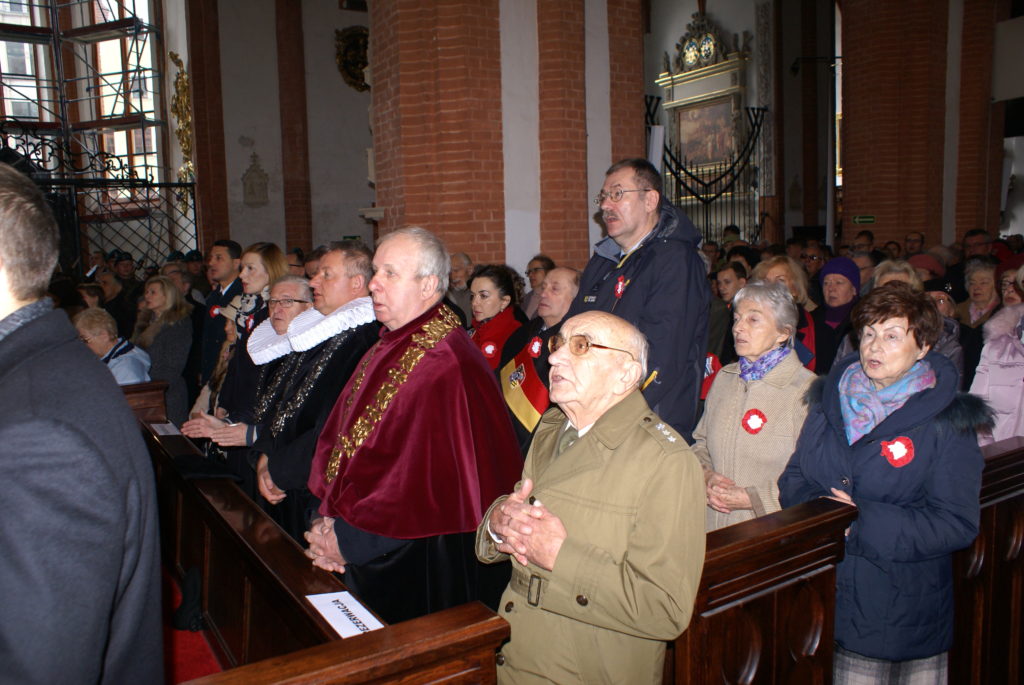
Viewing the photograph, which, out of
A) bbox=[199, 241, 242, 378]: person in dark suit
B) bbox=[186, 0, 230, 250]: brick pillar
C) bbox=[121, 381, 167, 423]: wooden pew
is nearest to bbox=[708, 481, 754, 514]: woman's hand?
bbox=[121, 381, 167, 423]: wooden pew

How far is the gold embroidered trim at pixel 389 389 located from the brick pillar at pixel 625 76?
593 cm

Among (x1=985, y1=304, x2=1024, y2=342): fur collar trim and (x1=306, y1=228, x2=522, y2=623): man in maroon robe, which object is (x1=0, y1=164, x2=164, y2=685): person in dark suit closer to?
(x1=306, y1=228, x2=522, y2=623): man in maroon robe

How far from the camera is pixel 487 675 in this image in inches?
72.2

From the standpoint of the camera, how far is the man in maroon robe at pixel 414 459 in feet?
8.89

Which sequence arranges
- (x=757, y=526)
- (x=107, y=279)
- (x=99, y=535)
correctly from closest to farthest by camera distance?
(x=99, y=535), (x=757, y=526), (x=107, y=279)

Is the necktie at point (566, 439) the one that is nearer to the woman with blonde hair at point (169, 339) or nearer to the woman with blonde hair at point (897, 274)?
the woman with blonde hair at point (897, 274)

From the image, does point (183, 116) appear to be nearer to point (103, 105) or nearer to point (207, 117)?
point (207, 117)

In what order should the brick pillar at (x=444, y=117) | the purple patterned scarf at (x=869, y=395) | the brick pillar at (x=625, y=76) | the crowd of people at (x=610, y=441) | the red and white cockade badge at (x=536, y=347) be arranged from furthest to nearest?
the brick pillar at (x=625, y=76)
the brick pillar at (x=444, y=117)
the red and white cockade badge at (x=536, y=347)
the purple patterned scarf at (x=869, y=395)
the crowd of people at (x=610, y=441)

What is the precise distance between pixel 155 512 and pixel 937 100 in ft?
41.3

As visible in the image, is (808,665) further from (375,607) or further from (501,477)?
(375,607)

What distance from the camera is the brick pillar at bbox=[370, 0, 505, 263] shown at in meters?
7.22

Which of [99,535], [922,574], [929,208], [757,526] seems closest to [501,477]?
[757,526]

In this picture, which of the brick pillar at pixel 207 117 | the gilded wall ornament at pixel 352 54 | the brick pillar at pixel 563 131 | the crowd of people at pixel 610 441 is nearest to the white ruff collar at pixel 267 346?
the crowd of people at pixel 610 441

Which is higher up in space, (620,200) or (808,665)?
(620,200)
